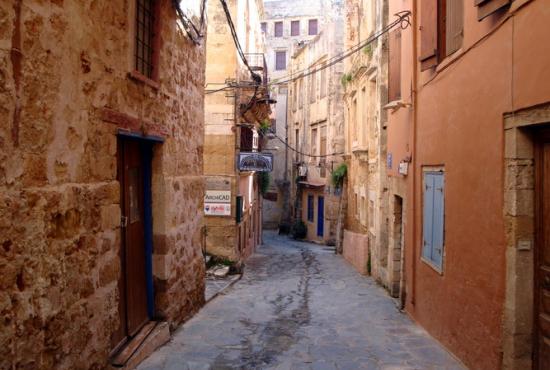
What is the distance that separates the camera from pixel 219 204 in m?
14.5

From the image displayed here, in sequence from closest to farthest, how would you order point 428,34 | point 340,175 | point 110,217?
1. point 110,217
2. point 428,34
3. point 340,175

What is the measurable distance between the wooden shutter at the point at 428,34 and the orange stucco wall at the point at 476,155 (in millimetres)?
176

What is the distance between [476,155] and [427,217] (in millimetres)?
2186

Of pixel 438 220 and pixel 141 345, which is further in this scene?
pixel 438 220

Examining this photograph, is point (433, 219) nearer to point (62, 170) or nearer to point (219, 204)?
point (62, 170)

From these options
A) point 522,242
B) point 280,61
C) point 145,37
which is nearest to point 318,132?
point 280,61

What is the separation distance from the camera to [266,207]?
115 ft

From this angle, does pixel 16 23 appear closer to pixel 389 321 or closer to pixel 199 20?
pixel 199 20


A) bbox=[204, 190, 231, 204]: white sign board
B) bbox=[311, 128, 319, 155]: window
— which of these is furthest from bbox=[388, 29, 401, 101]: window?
bbox=[311, 128, 319, 155]: window

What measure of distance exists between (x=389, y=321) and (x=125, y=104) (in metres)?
5.19

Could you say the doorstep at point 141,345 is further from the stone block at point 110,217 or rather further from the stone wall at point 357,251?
the stone wall at point 357,251

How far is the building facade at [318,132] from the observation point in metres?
24.3

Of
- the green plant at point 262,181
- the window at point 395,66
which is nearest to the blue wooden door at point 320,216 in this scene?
the green plant at point 262,181

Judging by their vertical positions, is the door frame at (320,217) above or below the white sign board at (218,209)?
below
